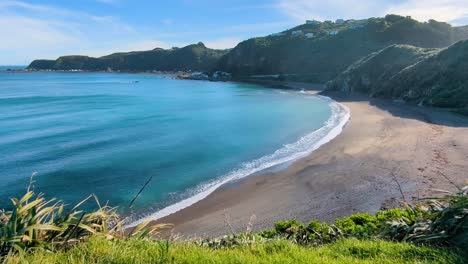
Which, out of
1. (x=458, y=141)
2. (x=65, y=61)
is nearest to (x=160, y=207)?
(x=458, y=141)

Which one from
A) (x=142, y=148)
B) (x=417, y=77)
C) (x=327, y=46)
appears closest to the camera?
(x=142, y=148)

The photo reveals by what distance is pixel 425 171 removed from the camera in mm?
16953

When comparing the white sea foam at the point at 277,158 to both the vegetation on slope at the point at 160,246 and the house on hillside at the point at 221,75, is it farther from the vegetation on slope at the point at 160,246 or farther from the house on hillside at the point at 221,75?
the house on hillside at the point at 221,75

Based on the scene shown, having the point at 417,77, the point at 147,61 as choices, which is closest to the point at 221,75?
the point at 417,77

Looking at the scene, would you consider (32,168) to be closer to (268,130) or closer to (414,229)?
(268,130)

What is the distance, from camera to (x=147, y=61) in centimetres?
17588

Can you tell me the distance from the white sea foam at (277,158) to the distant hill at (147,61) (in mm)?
119239

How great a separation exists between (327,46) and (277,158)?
87.3m

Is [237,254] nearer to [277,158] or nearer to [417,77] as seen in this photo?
[277,158]

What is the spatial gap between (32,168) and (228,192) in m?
11.5

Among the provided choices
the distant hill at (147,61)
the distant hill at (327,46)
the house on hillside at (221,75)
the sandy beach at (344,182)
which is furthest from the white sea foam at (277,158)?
the distant hill at (147,61)

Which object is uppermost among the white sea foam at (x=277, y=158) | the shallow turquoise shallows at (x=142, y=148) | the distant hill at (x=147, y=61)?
the distant hill at (x=147, y=61)

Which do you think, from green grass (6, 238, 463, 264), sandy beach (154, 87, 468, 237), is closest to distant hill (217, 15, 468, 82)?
sandy beach (154, 87, 468, 237)

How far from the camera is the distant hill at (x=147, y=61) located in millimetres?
159500
